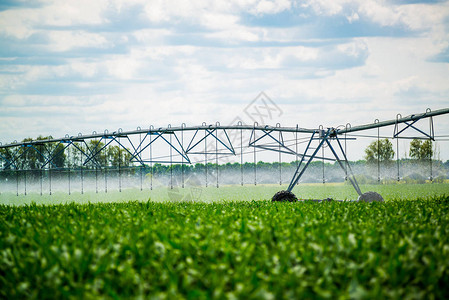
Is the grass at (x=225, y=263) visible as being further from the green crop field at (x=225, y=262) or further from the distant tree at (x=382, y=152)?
the distant tree at (x=382, y=152)

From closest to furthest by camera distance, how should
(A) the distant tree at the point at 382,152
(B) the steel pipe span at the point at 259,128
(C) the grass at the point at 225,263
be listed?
(C) the grass at the point at 225,263, (B) the steel pipe span at the point at 259,128, (A) the distant tree at the point at 382,152

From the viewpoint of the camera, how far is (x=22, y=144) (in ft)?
84.8

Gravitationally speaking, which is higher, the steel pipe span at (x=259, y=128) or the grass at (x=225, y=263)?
the steel pipe span at (x=259, y=128)

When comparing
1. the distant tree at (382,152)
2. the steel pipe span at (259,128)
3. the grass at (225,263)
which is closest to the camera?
the grass at (225,263)

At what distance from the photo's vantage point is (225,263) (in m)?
4.77

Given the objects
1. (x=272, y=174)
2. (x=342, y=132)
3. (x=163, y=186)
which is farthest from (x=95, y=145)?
(x=342, y=132)

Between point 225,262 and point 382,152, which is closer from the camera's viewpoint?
point 225,262

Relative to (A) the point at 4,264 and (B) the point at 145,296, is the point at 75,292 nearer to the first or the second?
(B) the point at 145,296

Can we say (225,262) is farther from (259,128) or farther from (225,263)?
(259,128)

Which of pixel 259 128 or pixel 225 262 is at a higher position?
pixel 259 128

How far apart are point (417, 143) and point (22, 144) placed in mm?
22414

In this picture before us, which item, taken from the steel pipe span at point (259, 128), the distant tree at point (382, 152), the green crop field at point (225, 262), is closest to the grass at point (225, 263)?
the green crop field at point (225, 262)

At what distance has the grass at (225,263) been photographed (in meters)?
4.17

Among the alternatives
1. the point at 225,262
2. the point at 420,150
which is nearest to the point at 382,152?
the point at 420,150
